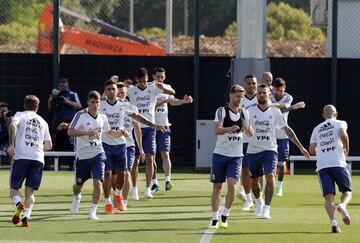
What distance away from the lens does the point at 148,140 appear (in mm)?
24125

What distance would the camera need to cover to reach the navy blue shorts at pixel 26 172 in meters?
19.0

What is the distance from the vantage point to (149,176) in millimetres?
23844

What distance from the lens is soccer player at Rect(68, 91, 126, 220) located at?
790 inches

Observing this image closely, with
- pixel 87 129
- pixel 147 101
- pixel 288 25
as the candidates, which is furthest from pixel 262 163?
pixel 288 25

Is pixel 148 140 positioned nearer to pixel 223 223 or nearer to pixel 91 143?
pixel 91 143

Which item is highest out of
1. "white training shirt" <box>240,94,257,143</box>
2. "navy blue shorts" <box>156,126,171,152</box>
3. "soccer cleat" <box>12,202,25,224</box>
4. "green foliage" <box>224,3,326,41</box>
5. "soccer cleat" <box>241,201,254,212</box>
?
"green foliage" <box>224,3,326,41</box>

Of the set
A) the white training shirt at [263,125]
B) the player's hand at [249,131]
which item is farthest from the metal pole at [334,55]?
the player's hand at [249,131]

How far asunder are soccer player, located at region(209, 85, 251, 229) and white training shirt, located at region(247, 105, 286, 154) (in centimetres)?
112

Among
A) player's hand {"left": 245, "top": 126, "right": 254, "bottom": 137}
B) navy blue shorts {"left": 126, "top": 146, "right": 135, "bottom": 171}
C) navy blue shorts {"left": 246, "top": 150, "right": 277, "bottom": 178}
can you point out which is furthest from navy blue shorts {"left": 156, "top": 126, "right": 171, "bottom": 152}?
player's hand {"left": 245, "top": 126, "right": 254, "bottom": 137}

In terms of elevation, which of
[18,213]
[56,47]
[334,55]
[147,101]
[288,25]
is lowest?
[18,213]

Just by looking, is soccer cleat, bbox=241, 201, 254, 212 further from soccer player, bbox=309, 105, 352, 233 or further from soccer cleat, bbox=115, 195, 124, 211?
soccer player, bbox=309, 105, 352, 233

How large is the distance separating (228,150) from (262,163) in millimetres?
1558

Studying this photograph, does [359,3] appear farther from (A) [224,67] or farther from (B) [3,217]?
(B) [3,217]

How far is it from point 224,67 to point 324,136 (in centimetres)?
1214
